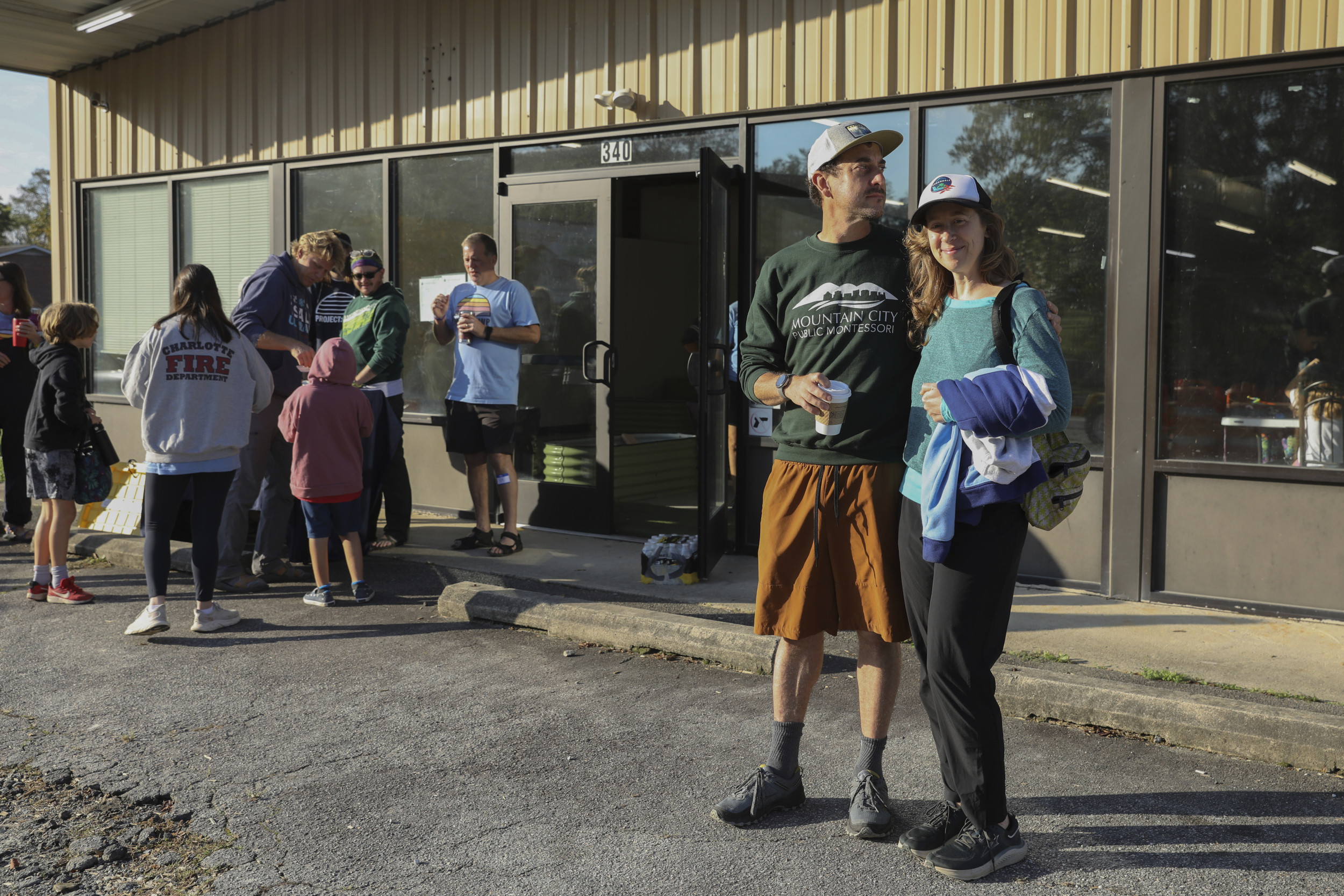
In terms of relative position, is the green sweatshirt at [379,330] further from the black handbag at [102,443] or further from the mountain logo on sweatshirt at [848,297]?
the mountain logo on sweatshirt at [848,297]

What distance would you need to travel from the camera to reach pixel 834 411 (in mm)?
3180

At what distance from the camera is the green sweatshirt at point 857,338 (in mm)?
3336

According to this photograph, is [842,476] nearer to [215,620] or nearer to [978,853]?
[978,853]

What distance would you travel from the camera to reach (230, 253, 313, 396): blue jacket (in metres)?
6.57

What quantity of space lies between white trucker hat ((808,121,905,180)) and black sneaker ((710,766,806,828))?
73.6 inches

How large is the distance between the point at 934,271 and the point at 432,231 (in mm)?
6601

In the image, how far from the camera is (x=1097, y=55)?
Result: 20.1 feet

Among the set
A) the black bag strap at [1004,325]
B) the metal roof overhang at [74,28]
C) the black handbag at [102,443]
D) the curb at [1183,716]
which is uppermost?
the metal roof overhang at [74,28]

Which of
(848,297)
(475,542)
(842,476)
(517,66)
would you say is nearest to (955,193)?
(848,297)

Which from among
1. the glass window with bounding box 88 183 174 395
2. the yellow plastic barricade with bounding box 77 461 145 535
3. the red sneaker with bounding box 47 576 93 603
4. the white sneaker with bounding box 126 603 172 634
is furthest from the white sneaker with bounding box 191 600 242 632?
the glass window with bounding box 88 183 174 395

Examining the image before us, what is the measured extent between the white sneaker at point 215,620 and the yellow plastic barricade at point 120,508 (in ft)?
8.43

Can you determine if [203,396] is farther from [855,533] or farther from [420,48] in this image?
[420,48]

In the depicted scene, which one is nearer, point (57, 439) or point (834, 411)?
point (834, 411)

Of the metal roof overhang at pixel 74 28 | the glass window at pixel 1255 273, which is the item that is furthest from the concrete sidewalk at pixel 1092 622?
the metal roof overhang at pixel 74 28
